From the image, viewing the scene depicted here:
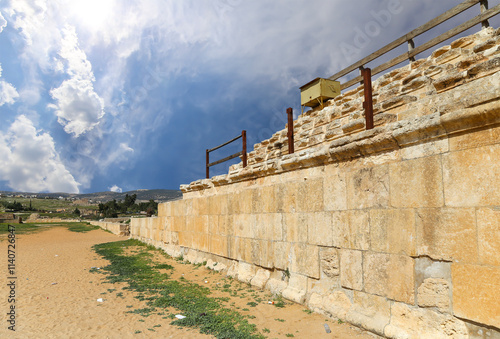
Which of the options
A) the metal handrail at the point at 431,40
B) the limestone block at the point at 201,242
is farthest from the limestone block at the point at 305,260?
the metal handrail at the point at 431,40

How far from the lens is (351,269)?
14.9 ft

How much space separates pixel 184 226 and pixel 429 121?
8.87 meters

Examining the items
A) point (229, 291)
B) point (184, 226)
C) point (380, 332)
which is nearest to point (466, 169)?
point (380, 332)

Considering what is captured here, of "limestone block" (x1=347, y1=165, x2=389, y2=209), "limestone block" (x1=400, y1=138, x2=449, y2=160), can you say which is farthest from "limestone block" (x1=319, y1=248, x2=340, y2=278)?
"limestone block" (x1=400, y1=138, x2=449, y2=160)

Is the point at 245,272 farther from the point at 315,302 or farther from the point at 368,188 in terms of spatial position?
the point at 368,188

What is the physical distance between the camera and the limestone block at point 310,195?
17.3 ft

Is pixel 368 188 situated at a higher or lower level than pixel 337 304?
higher

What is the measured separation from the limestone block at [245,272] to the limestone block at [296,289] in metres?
1.33

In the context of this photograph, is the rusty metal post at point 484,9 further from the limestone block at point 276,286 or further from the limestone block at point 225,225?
the limestone block at point 225,225

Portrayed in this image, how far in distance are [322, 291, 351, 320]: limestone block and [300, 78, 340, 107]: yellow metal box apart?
20.1 ft

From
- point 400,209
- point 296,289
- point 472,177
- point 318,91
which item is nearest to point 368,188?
point 400,209

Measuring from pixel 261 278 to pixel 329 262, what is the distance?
6.77 ft

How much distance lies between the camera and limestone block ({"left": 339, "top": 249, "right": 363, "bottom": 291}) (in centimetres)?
442

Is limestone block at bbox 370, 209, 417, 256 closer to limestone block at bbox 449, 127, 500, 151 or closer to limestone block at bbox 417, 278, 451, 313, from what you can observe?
limestone block at bbox 417, 278, 451, 313
